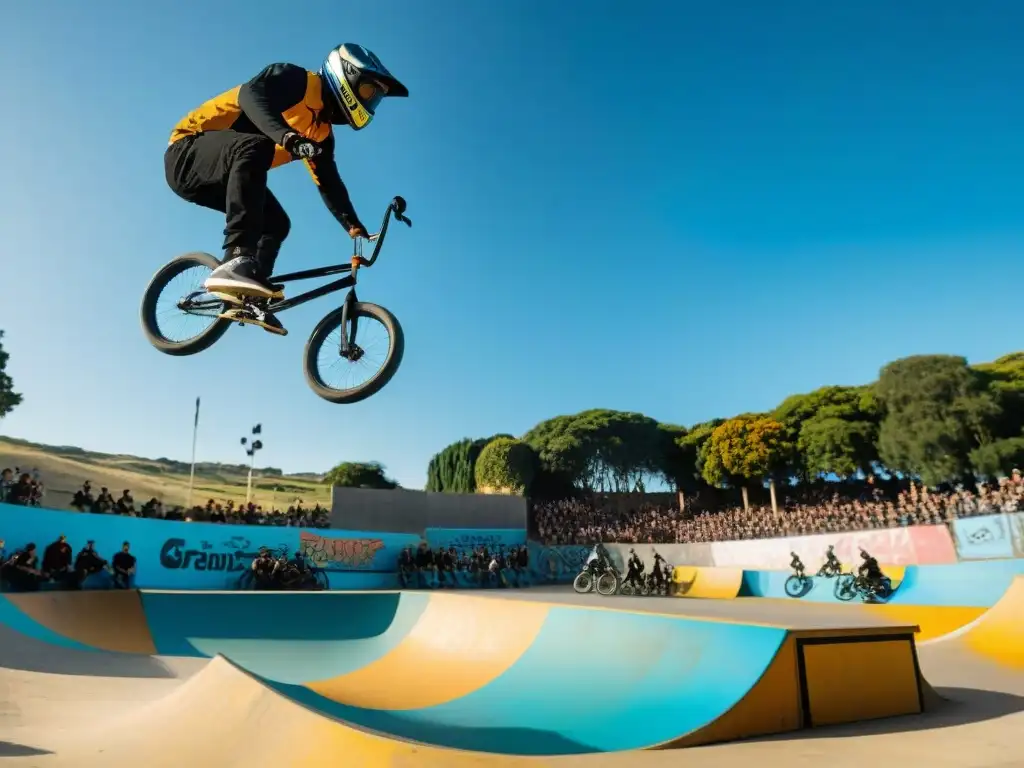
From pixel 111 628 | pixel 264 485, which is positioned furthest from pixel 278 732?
pixel 264 485

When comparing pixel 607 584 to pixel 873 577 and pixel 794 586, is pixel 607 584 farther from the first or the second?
pixel 873 577

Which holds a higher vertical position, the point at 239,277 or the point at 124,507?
the point at 239,277

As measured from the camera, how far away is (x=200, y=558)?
17062mm

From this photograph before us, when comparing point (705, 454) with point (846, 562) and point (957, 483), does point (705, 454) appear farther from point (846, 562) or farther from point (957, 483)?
point (846, 562)

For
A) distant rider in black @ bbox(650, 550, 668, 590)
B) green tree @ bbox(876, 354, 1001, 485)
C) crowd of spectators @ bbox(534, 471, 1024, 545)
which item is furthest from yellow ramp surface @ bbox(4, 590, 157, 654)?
green tree @ bbox(876, 354, 1001, 485)

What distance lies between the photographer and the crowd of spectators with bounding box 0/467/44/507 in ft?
46.7

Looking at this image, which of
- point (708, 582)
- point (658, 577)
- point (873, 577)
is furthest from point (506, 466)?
point (873, 577)

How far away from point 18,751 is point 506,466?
38.9 metres

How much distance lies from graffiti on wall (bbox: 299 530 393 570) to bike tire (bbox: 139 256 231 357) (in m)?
15.5

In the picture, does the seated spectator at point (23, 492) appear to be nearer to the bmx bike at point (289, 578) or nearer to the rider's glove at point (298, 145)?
the bmx bike at point (289, 578)

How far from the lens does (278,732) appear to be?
351cm

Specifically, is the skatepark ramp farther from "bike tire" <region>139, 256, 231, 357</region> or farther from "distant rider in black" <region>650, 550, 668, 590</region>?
"distant rider in black" <region>650, 550, 668, 590</region>

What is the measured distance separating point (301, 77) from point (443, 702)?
568 cm

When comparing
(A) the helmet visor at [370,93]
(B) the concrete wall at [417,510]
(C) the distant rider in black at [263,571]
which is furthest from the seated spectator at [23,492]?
(A) the helmet visor at [370,93]
